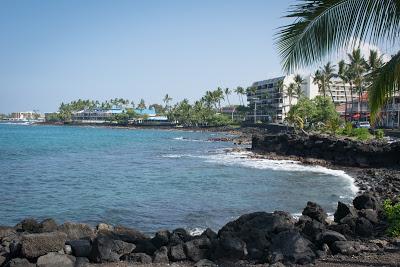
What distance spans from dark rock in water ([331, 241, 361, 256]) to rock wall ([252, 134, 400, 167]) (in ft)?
90.1

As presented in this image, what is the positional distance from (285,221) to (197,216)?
6263mm

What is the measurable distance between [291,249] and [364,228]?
2.84 m

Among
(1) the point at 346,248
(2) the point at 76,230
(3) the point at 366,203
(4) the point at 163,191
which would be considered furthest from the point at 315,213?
(4) the point at 163,191

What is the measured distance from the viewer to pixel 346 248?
916cm

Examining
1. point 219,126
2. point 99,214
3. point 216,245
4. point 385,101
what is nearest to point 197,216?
point 99,214

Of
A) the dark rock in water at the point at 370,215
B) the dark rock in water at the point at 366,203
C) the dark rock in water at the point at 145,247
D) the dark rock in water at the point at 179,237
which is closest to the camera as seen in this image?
the dark rock in water at the point at 145,247

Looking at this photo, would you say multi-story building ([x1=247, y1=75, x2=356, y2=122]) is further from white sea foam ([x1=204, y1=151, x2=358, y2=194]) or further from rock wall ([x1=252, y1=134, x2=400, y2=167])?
white sea foam ([x1=204, y1=151, x2=358, y2=194])

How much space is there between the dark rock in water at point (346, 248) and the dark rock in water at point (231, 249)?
170 centimetres

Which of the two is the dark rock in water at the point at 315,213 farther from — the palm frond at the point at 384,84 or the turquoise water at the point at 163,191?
the palm frond at the point at 384,84

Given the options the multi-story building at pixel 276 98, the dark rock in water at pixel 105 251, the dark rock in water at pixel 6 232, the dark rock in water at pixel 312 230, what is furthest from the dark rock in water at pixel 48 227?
the multi-story building at pixel 276 98

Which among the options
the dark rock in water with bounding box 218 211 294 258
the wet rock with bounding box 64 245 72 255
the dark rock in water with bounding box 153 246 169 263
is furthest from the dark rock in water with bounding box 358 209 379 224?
the wet rock with bounding box 64 245 72 255

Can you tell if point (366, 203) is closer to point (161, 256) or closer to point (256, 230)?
point (256, 230)

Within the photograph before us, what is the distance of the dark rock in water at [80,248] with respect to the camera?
946 centimetres

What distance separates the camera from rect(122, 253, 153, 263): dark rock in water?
934 cm
